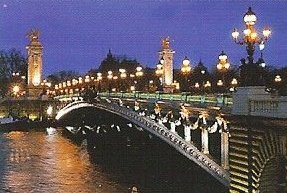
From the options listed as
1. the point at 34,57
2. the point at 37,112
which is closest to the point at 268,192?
the point at 37,112

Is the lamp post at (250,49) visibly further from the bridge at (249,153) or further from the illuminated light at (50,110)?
the illuminated light at (50,110)

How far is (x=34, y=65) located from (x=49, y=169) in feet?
219

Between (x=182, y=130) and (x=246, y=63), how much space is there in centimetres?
1518

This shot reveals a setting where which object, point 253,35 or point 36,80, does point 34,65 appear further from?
point 253,35

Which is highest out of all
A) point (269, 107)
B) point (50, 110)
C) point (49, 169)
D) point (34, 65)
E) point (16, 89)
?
point (34, 65)

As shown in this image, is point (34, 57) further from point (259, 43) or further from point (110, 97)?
point (259, 43)

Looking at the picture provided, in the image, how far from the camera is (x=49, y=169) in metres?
44.8

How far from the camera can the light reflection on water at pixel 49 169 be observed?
37.2m

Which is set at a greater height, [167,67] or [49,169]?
[167,67]

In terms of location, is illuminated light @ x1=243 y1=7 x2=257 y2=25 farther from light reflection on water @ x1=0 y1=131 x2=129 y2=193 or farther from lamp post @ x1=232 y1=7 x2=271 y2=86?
light reflection on water @ x1=0 y1=131 x2=129 y2=193

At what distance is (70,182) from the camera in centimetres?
3903

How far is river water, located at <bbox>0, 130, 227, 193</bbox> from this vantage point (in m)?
35.8

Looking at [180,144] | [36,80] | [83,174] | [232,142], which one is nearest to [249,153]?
[232,142]

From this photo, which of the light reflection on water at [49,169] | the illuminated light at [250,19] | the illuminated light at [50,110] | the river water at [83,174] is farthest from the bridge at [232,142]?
the illuminated light at [50,110]
